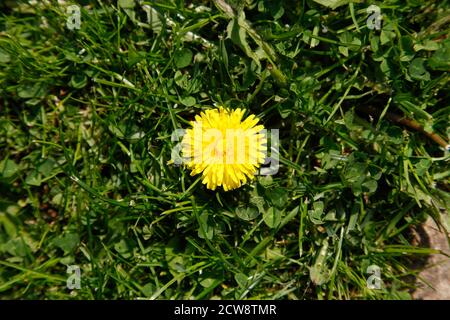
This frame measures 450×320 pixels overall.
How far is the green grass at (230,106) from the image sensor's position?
5.80ft

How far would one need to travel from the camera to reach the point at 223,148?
1.61 meters

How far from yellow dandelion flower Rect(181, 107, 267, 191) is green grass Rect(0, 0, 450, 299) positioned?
0.47 feet

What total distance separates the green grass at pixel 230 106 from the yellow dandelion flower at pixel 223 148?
5.7 inches

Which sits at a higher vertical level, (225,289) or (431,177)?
(431,177)

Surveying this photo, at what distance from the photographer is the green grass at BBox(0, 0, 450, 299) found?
1769 mm

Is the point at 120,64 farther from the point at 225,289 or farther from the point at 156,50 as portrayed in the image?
the point at 225,289

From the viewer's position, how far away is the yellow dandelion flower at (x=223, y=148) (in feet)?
5.30

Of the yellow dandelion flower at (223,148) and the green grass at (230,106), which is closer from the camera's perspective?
the yellow dandelion flower at (223,148)

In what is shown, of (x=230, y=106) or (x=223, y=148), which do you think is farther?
(x=230, y=106)

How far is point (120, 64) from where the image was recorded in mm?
1905

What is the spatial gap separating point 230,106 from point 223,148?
10.2 inches
